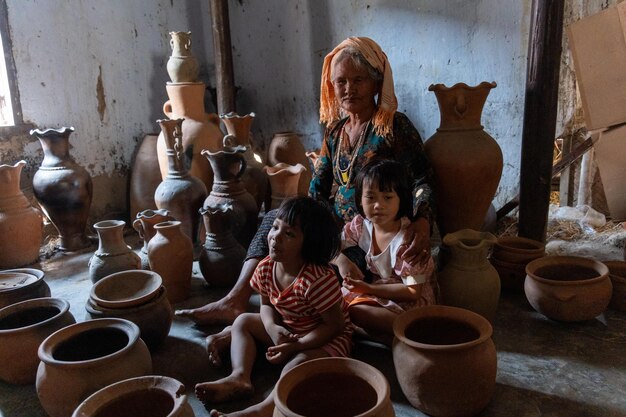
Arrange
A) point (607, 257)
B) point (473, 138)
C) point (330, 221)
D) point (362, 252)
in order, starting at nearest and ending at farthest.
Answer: point (330, 221), point (362, 252), point (473, 138), point (607, 257)

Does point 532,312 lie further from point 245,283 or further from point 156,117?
point 156,117

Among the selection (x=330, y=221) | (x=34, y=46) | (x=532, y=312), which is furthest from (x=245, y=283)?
(x=34, y=46)

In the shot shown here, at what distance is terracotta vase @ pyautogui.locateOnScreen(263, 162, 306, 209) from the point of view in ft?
11.4

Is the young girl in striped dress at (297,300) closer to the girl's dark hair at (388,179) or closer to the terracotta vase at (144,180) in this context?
the girl's dark hair at (388,179)

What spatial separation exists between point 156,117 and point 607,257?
3.89 metres

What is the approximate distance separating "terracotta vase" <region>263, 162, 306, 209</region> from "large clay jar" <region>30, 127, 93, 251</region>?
1368 mm

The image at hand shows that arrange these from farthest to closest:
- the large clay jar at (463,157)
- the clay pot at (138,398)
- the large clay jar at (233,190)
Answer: the large clay jar at (233,190) < the large clay jar at (463,157) < the clay pot at (138,398)

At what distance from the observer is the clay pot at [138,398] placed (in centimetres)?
138

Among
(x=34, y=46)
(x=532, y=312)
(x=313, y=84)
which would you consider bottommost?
(x=532, y=312)

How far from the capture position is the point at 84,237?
147 inches

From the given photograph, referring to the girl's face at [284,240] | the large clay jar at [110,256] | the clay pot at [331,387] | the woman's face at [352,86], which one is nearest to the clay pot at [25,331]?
the large clay jar at [110,256]

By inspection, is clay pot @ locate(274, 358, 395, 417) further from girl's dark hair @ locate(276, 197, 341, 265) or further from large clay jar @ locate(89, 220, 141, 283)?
large clay jar @ locate(89, 220, 141, 283)

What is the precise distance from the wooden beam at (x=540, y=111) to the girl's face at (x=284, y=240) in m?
1.64

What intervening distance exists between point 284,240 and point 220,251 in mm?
1118
